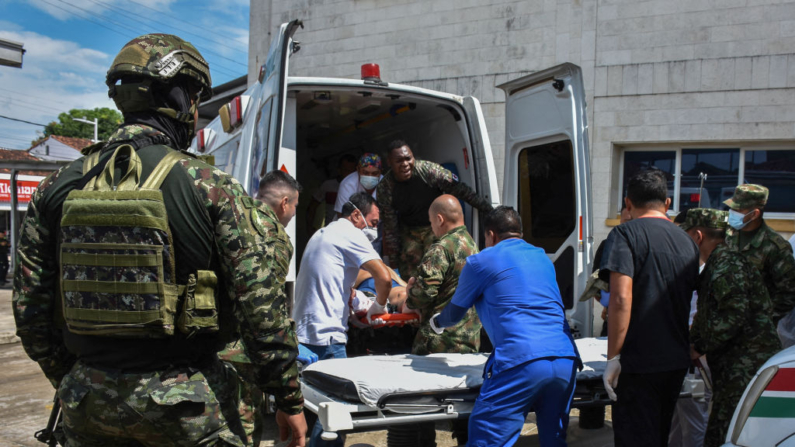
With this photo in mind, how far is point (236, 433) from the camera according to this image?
1914 mm

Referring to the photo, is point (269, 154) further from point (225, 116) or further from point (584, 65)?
point (584, 65)

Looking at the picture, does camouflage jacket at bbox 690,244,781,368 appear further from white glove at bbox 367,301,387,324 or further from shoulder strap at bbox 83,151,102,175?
shoulder strap at bbox 83,151,102,175

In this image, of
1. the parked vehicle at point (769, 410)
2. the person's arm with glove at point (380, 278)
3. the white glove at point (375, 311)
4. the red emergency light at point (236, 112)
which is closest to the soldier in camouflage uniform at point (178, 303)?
the parked vehicle at point (769, 410)

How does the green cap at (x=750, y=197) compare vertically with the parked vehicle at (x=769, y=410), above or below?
above

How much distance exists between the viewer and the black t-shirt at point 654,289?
10.0ft

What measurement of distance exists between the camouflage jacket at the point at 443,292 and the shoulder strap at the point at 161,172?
6.83 feet

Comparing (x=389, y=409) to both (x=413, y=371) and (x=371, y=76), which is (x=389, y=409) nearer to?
(x=413, y=371)

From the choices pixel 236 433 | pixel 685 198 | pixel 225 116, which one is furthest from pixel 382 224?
pixel 685 198

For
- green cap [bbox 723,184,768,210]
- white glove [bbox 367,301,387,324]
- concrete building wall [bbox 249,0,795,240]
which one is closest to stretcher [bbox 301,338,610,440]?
white glove [bbox 367,301,387,324]

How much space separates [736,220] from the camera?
162 inches

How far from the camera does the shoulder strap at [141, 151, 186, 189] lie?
1797mm

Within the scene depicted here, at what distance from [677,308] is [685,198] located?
22.5 feet

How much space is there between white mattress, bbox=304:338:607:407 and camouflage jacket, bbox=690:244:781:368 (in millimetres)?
631

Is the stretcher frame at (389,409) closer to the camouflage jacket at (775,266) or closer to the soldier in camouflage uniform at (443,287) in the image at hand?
the soldier in camouflage uniform at (443,287)
